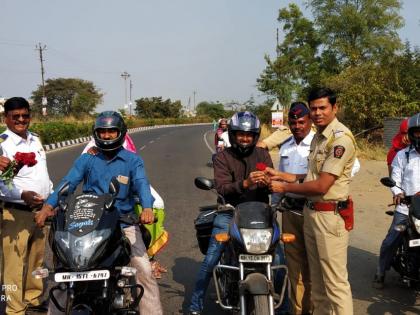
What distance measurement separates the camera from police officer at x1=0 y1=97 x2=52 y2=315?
4.32m

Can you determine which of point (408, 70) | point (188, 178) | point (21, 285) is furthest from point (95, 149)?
point (408, 70)

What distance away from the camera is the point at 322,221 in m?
3.80

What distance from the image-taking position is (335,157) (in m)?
3.67

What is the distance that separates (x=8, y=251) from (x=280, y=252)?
2402 millimetres

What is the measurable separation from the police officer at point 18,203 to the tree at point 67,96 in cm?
7355

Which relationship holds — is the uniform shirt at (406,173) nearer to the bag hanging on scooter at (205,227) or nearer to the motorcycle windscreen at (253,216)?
the bag hanging on scooter at (205,227)

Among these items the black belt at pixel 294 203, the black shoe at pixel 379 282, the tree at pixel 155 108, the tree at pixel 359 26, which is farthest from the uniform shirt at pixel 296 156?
the tree at pixel 155 108

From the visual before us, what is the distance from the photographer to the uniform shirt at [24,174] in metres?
4.35

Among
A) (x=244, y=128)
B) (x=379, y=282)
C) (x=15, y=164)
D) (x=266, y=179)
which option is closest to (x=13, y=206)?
(x=15, y=164)

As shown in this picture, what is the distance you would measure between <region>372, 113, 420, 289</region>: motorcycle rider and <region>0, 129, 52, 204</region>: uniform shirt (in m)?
3.52

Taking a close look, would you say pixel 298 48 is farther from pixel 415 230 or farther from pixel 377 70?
pixel 415 230

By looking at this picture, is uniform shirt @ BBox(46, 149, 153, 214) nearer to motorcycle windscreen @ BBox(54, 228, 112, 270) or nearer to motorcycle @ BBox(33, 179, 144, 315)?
motorcycle @ BBox(33, 179, 144, 315)

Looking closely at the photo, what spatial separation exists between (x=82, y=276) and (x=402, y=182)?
3569mm

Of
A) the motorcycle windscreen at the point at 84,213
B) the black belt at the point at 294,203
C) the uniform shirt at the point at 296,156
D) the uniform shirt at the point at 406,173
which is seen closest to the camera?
the motorcycle windscreen at the point at 84,213
